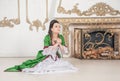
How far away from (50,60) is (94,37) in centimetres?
186

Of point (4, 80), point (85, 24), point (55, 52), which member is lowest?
point (4, 80)

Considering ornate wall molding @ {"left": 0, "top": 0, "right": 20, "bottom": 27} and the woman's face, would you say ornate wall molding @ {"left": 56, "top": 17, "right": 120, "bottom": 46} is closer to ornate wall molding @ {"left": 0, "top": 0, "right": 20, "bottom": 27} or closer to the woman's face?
ornate wall molding @ {"left": 0, "top": 0, "right": 20, "bottom": 27}

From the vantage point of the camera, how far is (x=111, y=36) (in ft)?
18.6

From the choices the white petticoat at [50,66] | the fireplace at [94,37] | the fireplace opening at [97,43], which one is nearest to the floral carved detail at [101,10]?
the fireplace at [94,37]

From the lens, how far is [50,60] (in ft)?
13.4

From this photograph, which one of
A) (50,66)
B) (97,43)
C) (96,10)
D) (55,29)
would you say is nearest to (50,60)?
(50,66)

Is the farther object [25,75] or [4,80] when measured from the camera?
[25,75]

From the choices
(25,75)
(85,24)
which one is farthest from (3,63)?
(85,24)

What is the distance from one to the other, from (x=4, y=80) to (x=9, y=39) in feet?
7.58

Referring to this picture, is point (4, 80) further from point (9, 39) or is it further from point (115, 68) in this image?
point (9, 39)

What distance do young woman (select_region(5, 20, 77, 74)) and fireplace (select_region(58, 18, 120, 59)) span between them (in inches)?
58.8

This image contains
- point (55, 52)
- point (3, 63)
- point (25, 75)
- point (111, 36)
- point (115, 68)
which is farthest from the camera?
point (111, 36)

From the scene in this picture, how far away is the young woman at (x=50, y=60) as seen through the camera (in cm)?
405

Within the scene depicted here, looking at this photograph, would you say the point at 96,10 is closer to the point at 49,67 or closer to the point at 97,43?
the point at 97,43
